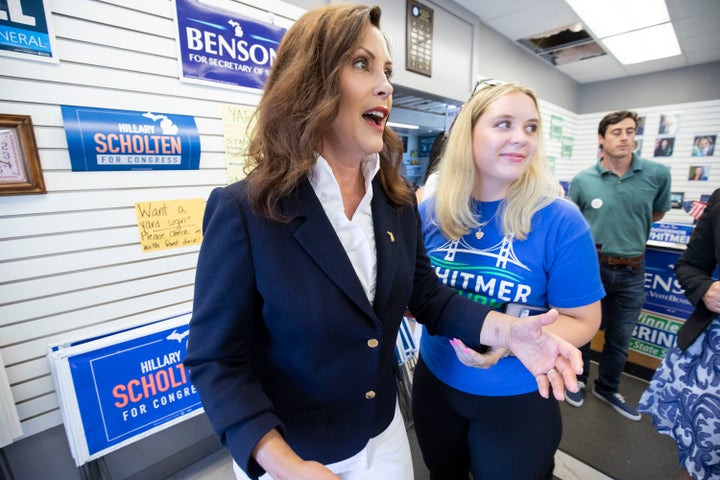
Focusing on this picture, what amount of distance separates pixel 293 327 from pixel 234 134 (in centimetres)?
180

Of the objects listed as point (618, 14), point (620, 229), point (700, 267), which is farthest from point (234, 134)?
point (618, 14)

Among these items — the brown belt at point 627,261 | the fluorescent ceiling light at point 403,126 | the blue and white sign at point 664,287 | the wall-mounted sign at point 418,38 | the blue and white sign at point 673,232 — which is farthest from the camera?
the blue and white sign at point 673,232

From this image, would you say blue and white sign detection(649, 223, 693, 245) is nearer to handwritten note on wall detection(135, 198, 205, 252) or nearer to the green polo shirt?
the green polo shirt

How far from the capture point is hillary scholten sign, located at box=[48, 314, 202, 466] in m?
1.66

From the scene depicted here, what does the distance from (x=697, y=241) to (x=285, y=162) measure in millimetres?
2095

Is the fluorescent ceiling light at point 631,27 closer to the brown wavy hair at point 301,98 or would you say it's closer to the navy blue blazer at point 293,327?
the brown wavy hair at point 301,98

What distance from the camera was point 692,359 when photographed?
1596 mm

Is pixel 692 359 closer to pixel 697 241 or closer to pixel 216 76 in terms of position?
pixel 697 241

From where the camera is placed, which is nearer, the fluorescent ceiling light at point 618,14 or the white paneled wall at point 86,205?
the white paneled wall at point 86,205

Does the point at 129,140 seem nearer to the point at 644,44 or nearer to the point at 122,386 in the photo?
the point at 122,386

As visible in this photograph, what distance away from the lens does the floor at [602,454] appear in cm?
212

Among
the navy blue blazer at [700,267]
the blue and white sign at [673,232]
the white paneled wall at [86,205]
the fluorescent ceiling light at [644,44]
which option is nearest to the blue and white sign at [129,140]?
the white paneled wall at [86,205]

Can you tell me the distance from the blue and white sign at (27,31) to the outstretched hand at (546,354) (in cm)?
227

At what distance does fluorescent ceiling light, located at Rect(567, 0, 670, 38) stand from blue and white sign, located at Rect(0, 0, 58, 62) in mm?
4437
